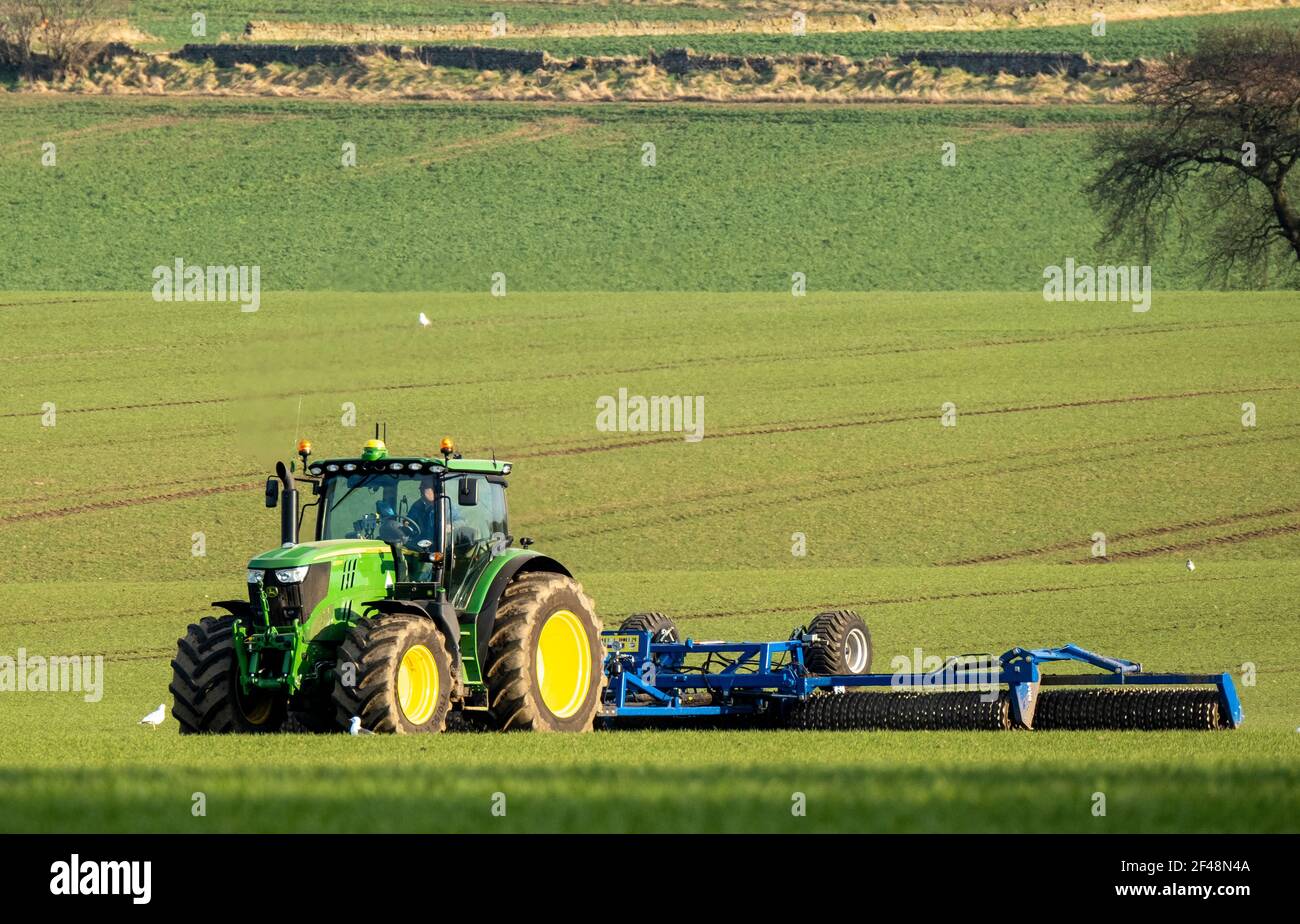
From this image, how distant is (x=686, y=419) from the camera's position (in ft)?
113

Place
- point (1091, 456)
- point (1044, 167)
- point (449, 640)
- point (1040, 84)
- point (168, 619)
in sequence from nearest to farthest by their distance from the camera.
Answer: point (449, 640)
point (168, 619)
point (1091, 456)
point (1044, 167)
point (1040, 84)

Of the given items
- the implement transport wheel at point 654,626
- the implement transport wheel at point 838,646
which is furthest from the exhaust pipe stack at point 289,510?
the implement transport wheel at point 838,646

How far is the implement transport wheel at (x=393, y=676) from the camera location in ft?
39.0

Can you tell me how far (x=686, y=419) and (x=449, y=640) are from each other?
21899 millimetres

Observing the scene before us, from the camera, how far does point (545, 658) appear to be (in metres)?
13.8

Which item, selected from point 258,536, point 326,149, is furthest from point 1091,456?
point 326,149

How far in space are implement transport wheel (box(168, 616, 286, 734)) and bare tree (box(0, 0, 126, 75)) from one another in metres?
58.9

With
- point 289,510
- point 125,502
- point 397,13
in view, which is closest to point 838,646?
point 289,510

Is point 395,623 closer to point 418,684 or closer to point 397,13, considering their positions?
point 418,684

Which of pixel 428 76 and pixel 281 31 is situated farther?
pixel 281 31

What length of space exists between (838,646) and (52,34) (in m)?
59.3

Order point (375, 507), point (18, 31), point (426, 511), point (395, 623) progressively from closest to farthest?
point (395, 623), point (426, 511), point (375, 507), point (18, 31)

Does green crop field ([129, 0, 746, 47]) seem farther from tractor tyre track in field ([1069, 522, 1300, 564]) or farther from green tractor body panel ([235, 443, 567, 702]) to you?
green tractor body panel ([235, 443, 567, 702])

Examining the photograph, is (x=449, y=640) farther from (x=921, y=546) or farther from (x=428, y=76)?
(x=428, y=76)
